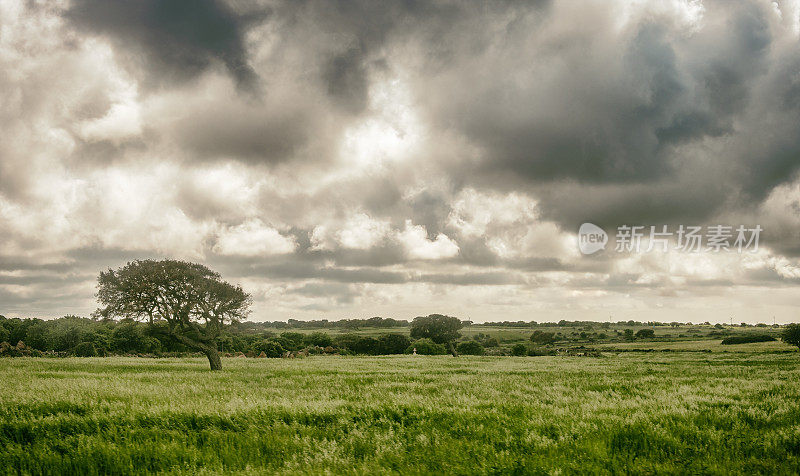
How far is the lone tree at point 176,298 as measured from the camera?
3130 centimetres

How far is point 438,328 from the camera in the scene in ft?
269

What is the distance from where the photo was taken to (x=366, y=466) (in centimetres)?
721

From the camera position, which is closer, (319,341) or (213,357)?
(213,357)

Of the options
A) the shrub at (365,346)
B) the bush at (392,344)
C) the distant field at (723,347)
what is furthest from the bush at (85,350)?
the distant field at (723,347)

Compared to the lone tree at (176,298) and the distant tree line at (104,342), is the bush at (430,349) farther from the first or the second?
the lone tree at (176,298)

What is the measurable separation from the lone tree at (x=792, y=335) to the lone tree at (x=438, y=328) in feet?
168

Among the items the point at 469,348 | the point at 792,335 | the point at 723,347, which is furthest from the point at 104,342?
the point at 792,335

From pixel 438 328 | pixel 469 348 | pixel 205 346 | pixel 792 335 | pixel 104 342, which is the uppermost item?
pixel 205 346

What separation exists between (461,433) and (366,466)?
2.73m

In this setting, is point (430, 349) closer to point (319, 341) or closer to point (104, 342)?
point (319, 341)

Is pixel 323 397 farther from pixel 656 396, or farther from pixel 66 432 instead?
pixel 656 396

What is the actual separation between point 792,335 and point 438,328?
182 feet

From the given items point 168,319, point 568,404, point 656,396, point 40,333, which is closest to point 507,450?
point 568,404

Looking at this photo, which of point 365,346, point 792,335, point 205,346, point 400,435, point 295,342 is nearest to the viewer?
point 400,435
